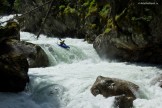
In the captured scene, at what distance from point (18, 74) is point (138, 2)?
727cm

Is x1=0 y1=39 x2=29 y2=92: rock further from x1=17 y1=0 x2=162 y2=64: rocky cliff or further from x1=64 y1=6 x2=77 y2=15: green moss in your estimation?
x1=64 y1=6 x2=77 y2=15: green moss

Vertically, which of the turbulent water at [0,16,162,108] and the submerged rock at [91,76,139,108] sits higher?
the submerged rock at [91,76,139,108]

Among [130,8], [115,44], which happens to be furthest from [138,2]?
[115,44]

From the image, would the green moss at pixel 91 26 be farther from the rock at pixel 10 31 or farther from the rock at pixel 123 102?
the rock at pixel 123 102

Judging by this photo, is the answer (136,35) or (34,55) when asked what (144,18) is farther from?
(34,55)

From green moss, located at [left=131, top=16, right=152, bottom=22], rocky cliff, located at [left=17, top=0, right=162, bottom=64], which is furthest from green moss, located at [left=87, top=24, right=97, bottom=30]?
green moss, located at [left=131, top=16, right=152, bottom=22]

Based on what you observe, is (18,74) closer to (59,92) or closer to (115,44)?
(59,92)

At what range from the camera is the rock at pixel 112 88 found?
31.7 ft

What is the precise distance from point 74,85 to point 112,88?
1854 millimetres

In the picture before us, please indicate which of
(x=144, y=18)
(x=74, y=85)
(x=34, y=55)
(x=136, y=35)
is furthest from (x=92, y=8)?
(x=74, y=85)

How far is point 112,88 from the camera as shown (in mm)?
9703

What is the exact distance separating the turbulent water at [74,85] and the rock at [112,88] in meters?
0.20

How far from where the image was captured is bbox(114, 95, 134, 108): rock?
913 centimetres

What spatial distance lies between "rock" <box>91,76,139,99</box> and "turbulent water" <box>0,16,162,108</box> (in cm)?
20
